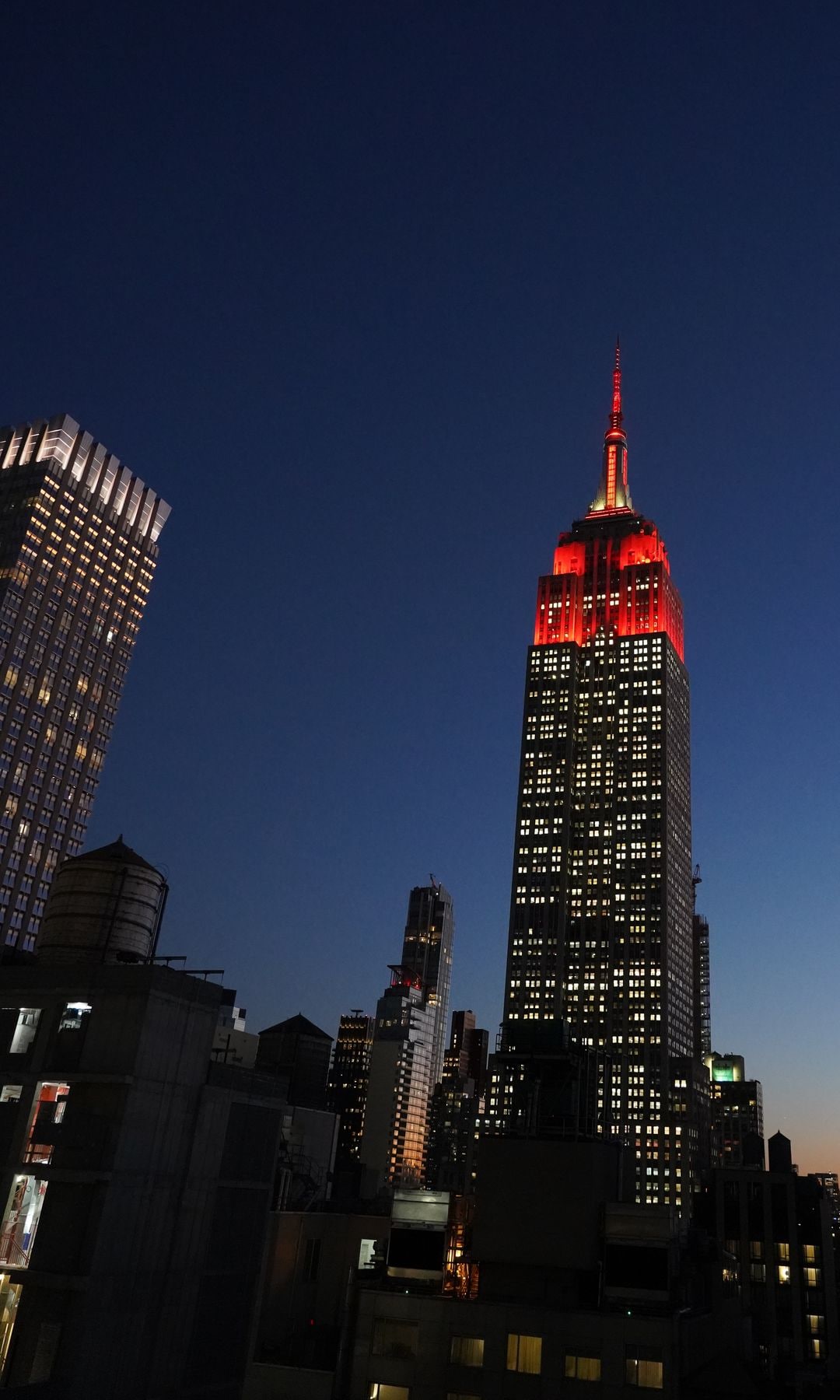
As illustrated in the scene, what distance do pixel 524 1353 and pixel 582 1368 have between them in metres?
3.02

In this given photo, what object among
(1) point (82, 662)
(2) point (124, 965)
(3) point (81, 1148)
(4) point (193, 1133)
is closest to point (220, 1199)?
(4) point (193, 1133)

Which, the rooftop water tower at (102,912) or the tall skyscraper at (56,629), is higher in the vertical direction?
the tall skyscraper at (56,629)

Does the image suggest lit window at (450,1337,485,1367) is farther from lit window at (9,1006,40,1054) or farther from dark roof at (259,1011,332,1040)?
dark roof at (259,1011,332,1040)

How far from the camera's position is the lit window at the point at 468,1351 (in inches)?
2141

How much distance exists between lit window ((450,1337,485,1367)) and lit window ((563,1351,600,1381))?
4489 mm

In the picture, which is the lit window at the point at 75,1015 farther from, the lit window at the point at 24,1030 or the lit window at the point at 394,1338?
the lit window at the point at 394,1338

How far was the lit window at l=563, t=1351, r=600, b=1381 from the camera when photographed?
172 ft

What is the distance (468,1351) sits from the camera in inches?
2153

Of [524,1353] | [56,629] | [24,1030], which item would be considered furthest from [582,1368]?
[56,629]

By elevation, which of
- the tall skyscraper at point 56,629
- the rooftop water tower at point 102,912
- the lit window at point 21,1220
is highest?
the tall skyscraper at point 56,629

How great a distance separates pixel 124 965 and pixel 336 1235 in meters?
35.0

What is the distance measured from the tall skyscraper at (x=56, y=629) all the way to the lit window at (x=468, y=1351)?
11486 centimetres

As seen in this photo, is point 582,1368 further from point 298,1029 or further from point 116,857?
point 298,1029

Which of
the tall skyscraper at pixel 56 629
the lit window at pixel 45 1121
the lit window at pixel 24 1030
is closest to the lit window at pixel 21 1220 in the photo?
the lit window at pixel 45 1121
